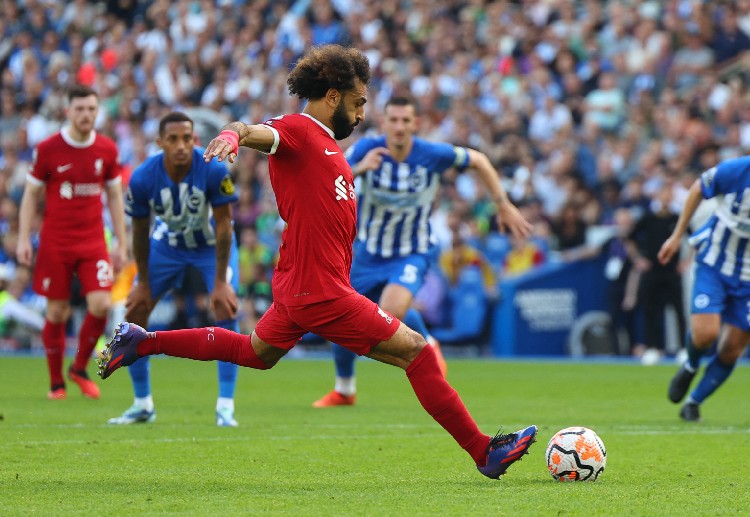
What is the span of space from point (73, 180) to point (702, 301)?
18.2ft

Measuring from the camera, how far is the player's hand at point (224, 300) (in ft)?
30.4

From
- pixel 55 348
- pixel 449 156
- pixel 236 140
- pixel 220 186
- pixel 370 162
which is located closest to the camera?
pixel 236 140

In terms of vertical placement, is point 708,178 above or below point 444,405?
above

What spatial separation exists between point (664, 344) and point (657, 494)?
40.4 feet

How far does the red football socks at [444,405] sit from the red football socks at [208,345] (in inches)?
35.5

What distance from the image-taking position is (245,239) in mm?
21156

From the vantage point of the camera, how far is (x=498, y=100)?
2109 centimetres

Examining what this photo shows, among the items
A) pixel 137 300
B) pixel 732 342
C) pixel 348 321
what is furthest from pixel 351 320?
pixel 732 342

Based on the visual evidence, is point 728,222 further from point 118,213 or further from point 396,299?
point 118,213

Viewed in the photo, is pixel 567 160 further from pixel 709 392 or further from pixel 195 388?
pixel 709 392

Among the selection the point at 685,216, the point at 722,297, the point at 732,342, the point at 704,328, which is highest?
the point at 685,216

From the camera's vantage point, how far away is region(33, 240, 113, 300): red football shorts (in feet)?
39.0

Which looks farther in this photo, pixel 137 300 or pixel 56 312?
pixel 56 312

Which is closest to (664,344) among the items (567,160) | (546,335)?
(546,335)
